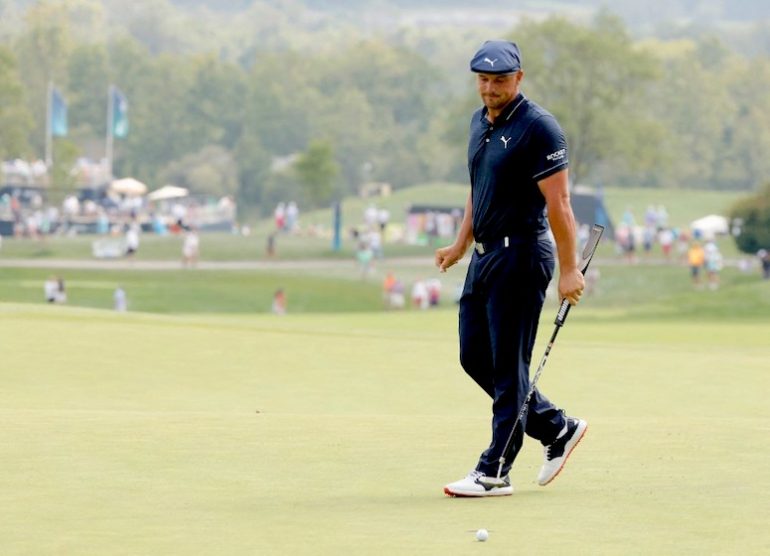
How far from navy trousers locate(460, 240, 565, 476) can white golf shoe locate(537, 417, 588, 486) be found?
4 cm

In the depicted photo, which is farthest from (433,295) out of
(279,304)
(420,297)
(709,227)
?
(709,227)

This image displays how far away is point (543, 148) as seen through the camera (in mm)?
8453

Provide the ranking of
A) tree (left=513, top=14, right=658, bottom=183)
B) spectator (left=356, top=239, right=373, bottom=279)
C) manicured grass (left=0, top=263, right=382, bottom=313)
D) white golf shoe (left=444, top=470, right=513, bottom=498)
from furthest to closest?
tree (left=513, top=14, right=658, bottom=183) < spectator (left=356, top=239, right=373, bottom=279) < manicured grass (left=0, top=263, right=382, bottom=313) < white golf shoe (left=444, top=470, right=513, bottom=498)

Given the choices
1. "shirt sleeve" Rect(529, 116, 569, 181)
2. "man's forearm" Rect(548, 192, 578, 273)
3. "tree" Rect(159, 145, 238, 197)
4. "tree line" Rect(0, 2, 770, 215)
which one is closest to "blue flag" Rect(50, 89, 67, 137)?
"tree line" Rect(0, 2, 770, 215)

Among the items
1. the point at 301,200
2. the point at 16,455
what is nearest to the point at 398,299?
the point at 16,455

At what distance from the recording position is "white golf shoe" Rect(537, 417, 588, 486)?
866 cm

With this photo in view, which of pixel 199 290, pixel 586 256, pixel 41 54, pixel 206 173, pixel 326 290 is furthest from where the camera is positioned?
pixel 41 54

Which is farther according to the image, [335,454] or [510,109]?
[335,454]

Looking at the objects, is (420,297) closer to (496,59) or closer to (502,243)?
(502,243)

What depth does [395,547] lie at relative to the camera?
22.3 feet

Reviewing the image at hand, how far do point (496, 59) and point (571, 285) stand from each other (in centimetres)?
114

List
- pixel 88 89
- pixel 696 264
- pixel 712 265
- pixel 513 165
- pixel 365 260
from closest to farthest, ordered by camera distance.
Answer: pixel 513 165 < pixel 712 265 < pixel 696 264 < pixel 365 260 < pixel 88 89

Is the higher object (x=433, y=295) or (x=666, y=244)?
(x=666, y=244)

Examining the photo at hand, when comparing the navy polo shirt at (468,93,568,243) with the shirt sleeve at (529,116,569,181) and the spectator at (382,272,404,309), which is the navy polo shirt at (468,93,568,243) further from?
the spectator at (382,272,404,309)
